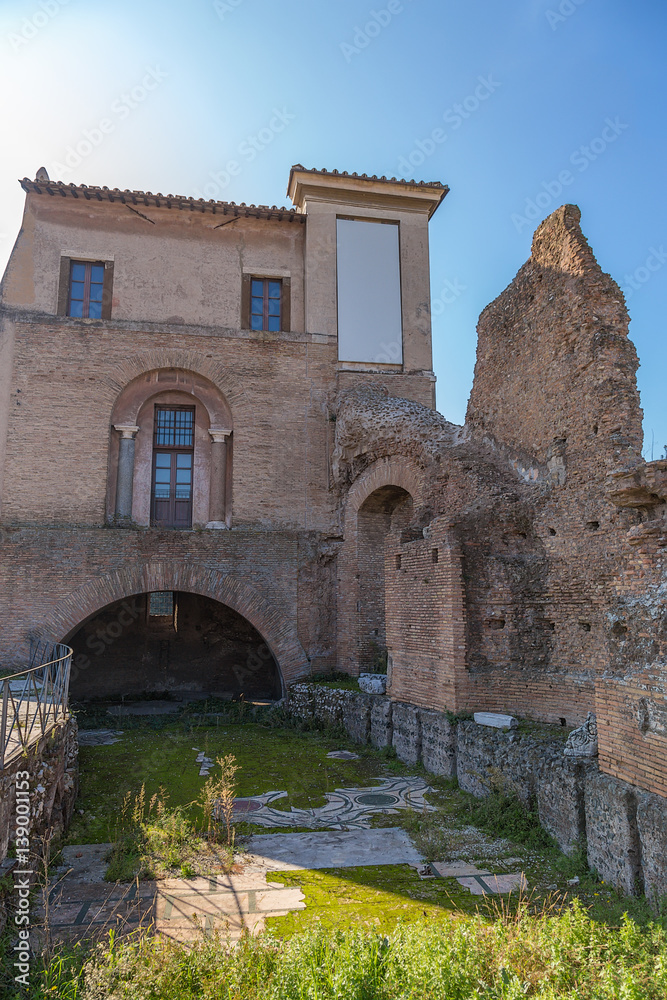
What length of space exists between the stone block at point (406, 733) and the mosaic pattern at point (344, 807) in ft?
2.17

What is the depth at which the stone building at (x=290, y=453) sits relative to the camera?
24.7ft

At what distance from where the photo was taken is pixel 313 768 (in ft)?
27.7

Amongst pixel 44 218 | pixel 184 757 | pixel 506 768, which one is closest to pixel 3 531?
pixel 184 757

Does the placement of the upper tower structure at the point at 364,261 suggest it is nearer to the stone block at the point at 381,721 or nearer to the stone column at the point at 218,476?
the stone column at the point at 218,476

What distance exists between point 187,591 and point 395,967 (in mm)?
9545

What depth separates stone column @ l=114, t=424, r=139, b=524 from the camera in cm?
1290

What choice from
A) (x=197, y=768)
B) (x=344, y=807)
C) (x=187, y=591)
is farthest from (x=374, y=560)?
(x=344, y=807)

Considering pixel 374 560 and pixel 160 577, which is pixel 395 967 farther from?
pixel 160 577

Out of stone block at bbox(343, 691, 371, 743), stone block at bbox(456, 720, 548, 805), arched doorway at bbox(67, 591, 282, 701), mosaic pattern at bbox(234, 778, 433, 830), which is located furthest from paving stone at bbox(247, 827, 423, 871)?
arched doorway at bbox(67, 591, 282, 701)

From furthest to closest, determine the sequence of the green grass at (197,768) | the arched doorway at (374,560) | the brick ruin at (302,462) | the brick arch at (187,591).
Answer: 1. the arched doorway at (374,560)
2. the brick arch at (187,591)
3. the brick ruin at (302,462)
4. the green grass at (197,768)

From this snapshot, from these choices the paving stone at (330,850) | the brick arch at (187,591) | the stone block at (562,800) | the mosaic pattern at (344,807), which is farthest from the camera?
the brick arch at (187,591)

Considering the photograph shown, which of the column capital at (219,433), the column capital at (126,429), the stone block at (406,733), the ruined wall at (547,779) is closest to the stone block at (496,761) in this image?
the ruined wall at (547,779)

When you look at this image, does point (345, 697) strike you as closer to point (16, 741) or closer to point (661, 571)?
point (16, 741)

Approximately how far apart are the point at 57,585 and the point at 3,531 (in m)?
1.34
